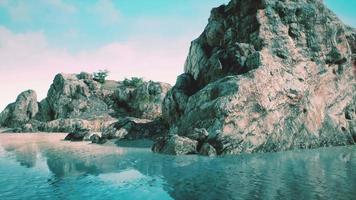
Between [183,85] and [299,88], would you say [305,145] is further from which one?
[183,85]

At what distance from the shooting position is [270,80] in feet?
134

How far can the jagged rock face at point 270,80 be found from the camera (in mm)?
37344

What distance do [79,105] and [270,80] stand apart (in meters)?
70.2

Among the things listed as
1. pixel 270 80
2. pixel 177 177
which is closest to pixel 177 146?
pixel 177 177

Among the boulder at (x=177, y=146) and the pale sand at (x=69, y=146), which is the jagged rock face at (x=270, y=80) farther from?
the pale sand at (x=69, y=146)

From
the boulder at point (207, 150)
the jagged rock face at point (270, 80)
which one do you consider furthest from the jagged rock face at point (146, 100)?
the boulder at point (207, 150)

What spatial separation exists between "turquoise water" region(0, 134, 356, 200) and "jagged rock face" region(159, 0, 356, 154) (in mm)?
7195

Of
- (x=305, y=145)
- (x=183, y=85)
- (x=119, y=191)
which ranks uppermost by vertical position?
(x=183, y=85)

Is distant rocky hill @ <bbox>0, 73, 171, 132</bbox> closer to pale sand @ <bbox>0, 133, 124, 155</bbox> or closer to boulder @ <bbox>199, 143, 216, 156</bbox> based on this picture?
pale sand @ <bbox>0, 133, 124, 155</bbox>

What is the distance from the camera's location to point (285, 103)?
40781 millimetres

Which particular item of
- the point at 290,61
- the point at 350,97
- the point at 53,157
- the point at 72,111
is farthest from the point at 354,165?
the point at 72,111

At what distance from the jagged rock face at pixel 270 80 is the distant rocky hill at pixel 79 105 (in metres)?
32.1

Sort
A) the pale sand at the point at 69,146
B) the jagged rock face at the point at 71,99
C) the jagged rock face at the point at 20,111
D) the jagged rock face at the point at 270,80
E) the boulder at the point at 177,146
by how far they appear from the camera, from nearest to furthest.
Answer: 1. the boulder at the point at 177,146
2. the pale sand at the point at 69,146
3. the jagged rock face at the point at 270,80
4. the jagged rock face at the point at 71,99
5. the jagged rock face at the point at 20,111

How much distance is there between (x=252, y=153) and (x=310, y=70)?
16.9 m
